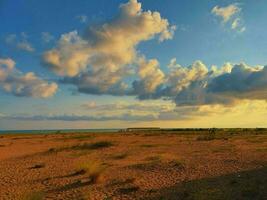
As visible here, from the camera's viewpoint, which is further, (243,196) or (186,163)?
(186,163)

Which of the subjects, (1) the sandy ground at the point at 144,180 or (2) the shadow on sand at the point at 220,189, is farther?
(1) the sandy ground at the point at 144,180

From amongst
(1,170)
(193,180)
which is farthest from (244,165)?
(1,170)

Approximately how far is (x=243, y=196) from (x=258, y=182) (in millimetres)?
2593

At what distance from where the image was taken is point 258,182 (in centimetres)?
1609

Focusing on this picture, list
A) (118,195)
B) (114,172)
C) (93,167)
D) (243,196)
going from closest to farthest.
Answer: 1. (243,196)
2. (118,195)
3. (93,167)
4. (114,172)

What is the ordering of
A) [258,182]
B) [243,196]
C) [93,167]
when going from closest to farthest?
[243,196] < [258,182] < [93,167]

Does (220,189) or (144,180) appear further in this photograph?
(144,180)

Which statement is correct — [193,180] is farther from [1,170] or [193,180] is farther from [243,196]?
[1,170]

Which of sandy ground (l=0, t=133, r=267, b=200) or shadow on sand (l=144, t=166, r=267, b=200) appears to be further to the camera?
sandy ground (l=0, t=133, r=267, b=200)

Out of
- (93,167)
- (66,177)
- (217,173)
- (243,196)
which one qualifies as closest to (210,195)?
(243,196)

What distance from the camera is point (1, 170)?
77.4 feet

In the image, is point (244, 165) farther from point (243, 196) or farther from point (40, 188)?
point (40, 188)

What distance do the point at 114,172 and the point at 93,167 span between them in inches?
81.4

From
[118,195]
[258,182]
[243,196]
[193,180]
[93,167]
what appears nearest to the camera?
[243,196]
